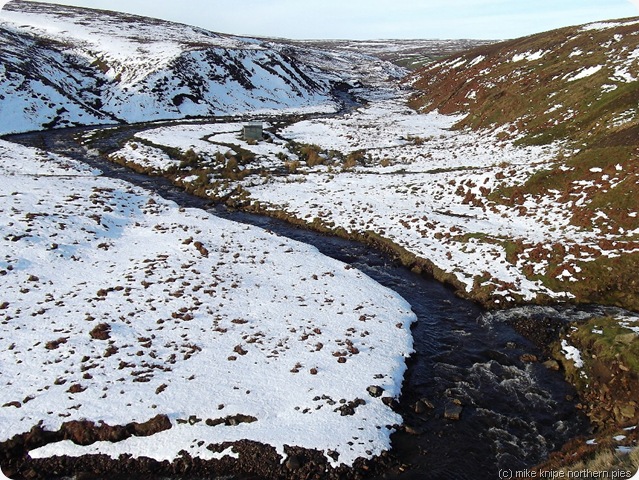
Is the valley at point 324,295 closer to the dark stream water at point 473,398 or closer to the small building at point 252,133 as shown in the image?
the dark stream water at point 473,398

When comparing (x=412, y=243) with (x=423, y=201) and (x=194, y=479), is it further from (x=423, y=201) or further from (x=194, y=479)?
(x=194, y=479)

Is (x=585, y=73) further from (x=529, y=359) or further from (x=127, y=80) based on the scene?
(x=127, y=80)

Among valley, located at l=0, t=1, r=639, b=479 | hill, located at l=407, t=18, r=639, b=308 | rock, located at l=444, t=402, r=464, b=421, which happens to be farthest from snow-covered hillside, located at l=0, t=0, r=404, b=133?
rock, located at l=444, t=402, r=464, b=421

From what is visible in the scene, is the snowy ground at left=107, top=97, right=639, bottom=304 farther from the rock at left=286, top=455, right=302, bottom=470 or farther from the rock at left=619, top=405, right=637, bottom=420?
the rock at left=286, top=455, right=302, bottom=470

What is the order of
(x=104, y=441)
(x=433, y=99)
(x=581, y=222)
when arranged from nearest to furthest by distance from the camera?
1. (x=104, y=441)
2. (x=581, y=222)
3. (x=433, y=99)

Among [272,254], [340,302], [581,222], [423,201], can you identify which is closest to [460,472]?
[340,302]

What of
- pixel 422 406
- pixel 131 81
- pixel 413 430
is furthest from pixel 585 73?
pixel 131 81

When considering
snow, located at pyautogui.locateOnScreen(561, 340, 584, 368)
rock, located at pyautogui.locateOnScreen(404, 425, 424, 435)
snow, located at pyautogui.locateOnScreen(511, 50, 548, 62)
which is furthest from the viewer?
snow, located at pyautogui.locateOnScreen(511, 50, 548, 62)
